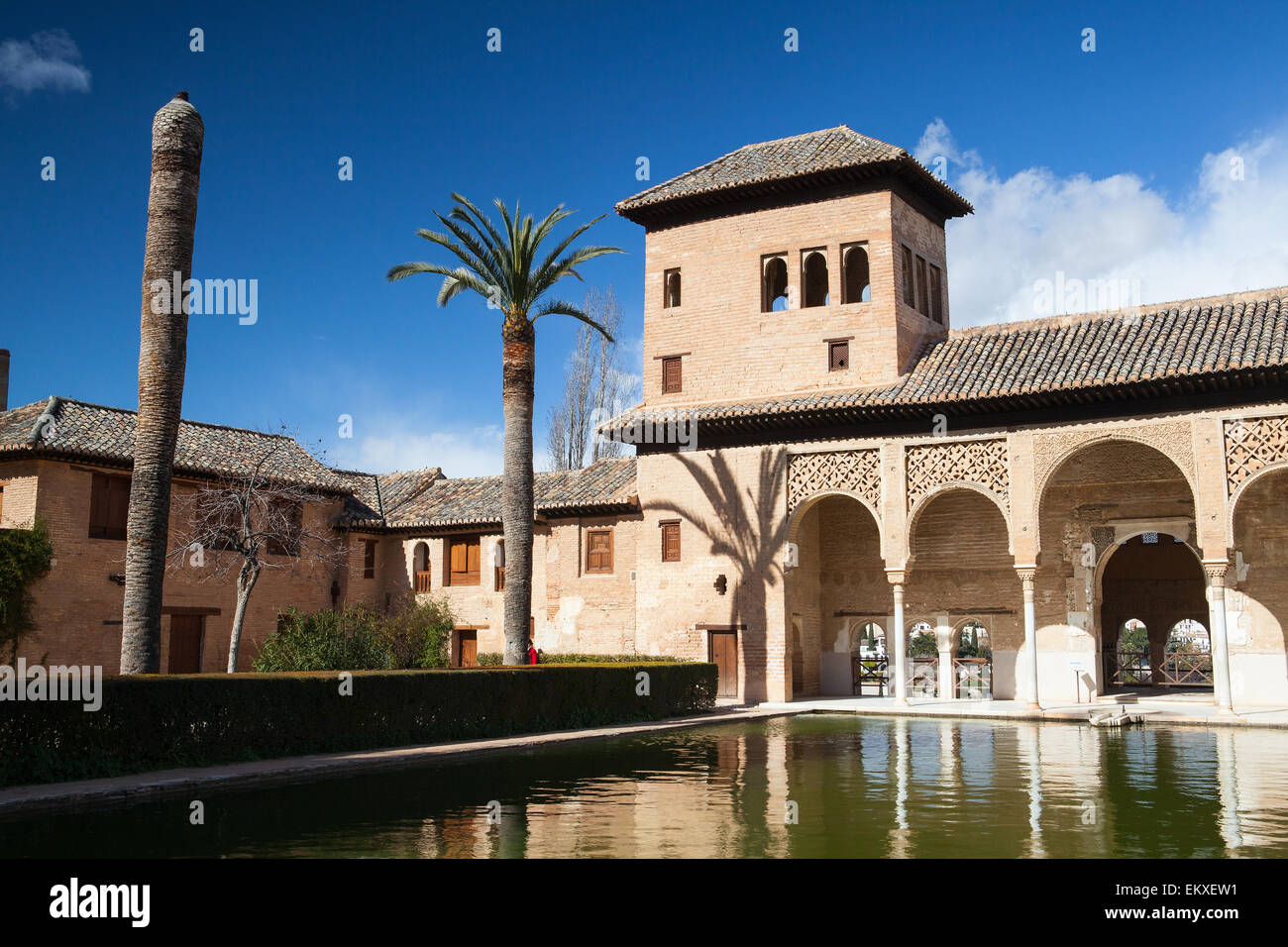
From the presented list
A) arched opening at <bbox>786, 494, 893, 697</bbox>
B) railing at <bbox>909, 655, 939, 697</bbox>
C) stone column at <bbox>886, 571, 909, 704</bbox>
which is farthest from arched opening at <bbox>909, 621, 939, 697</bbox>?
stone column at <bbox>886, 571, 909, 704</bbox>

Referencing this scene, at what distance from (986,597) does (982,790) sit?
14195 millimetres

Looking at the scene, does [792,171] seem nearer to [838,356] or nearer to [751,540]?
[838,356]

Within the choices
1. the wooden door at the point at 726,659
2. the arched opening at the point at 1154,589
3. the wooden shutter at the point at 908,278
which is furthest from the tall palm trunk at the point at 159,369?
the arched opening at the point at 1154,589

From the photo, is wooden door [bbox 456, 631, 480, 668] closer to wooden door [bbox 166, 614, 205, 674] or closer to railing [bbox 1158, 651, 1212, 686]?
wooden door [bbox 166, 614, 205, 674]

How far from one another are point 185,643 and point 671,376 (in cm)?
1255

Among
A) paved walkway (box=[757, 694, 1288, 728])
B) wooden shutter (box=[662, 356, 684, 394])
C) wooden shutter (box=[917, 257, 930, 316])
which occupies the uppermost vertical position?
wooden shutter (box=[917, 257, 930, 316])

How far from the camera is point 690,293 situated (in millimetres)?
26125

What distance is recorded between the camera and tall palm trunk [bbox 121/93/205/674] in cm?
1445

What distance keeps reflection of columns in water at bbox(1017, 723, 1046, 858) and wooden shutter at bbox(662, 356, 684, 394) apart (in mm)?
10969

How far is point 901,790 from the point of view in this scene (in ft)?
35.6

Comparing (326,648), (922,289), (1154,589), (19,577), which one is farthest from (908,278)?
(19,577)
